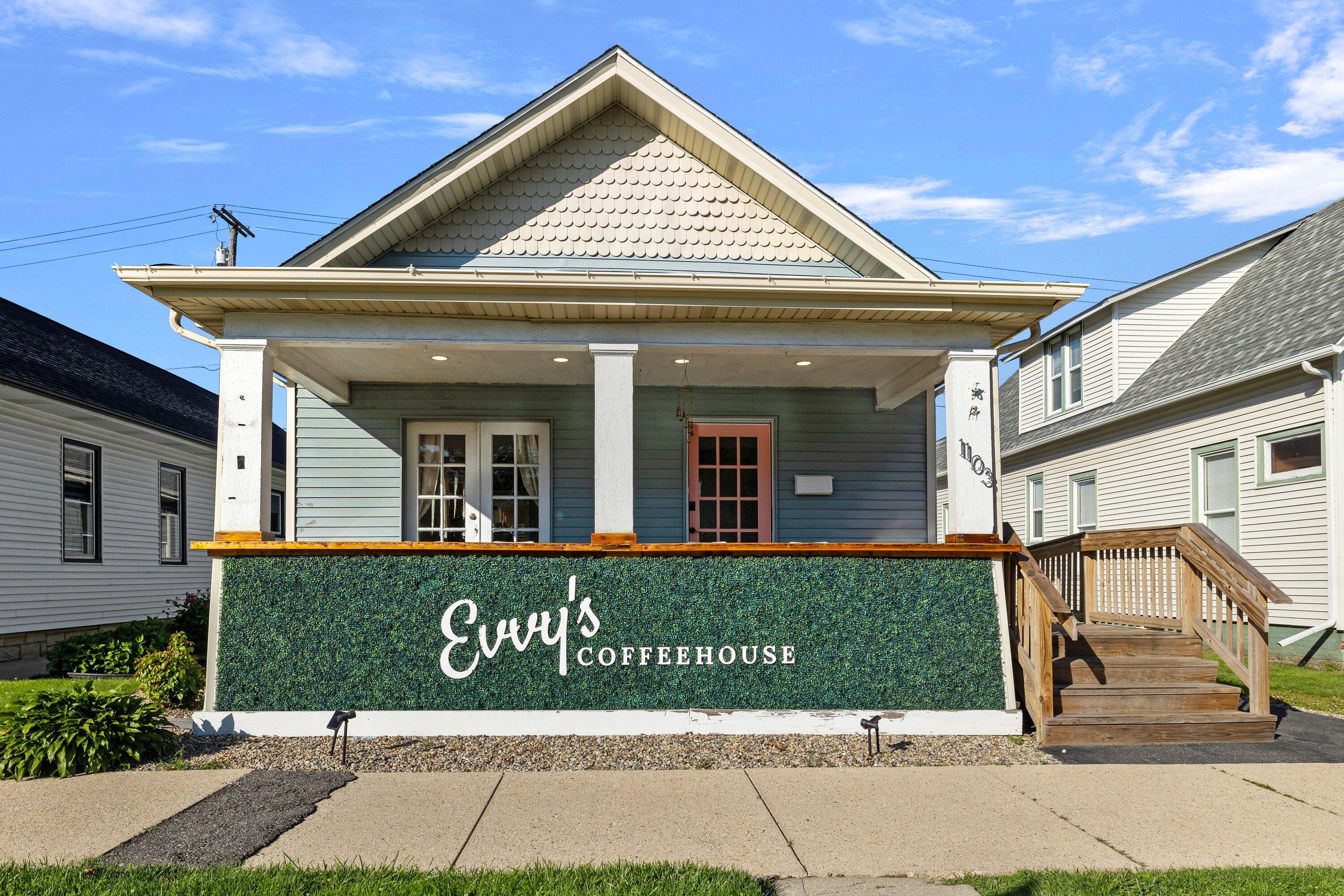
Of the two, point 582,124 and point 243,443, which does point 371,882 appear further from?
point 582,124

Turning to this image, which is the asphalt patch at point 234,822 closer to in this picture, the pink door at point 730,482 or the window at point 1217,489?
the pink door at point 730,482

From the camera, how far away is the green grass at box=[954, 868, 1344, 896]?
3816 mm

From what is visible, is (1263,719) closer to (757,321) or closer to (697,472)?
(757,321)

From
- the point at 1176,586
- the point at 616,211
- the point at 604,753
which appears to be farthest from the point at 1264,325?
the point at 604,753

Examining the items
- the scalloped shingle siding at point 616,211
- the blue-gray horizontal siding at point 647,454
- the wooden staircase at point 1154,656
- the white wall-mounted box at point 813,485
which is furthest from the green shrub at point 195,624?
the wooden staircase at point 1154,656

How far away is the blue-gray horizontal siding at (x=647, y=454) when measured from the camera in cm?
952

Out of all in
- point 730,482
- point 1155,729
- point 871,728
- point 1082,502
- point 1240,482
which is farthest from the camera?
point 1082,502

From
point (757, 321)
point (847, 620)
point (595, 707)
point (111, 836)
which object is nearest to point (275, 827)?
point (111, 836)

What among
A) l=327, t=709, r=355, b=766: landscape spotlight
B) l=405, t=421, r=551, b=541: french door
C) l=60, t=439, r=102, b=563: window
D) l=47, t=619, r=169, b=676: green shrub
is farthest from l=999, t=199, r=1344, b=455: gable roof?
l=60, t=439, r=102, b=563: window

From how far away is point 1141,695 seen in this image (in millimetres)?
6887

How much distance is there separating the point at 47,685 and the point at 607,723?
19.1 ft

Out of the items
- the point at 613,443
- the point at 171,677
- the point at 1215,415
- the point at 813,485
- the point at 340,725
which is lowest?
the point at 340,725

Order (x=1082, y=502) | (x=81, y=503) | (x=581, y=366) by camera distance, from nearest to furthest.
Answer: (x=581, y=366) → (x=81, y=503) → (x=1082, y=502)

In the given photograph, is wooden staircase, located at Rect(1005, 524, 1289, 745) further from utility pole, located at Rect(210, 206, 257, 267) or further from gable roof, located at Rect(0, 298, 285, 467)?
utility pole, located at Rect(210, 206, 257, 267)
